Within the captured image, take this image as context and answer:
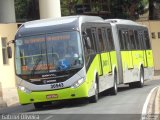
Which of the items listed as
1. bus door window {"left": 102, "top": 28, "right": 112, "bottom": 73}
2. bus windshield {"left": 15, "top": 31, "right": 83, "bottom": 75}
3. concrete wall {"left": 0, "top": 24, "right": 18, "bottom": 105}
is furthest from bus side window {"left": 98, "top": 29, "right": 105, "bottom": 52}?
concrete wall {"left": 0, "top": 24, "right": 18, "bottom": 105}

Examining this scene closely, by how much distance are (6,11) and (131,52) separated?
65.2 feet

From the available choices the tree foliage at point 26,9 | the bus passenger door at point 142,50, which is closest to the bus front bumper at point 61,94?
the bus passenger door at point 142,50

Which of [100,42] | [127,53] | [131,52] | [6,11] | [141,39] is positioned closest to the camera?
[100,42]

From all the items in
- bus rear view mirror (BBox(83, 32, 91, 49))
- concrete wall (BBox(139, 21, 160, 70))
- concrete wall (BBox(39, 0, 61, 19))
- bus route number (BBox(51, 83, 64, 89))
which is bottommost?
concrete wall (BBox(139, 21, 160, 70))

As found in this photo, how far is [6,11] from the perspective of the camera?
4769 cm

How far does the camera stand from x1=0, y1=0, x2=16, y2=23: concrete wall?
47562mm

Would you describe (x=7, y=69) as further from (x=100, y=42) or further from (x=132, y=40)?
(x=100, y=42)

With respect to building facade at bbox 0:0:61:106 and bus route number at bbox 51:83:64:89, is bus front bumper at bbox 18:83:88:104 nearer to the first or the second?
bus route number at bbox 51:83:64:89

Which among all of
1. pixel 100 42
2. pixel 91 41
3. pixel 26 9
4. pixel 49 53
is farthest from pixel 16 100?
pixel 26 9

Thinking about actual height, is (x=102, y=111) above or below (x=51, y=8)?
below

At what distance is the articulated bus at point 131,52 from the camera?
91.3ft

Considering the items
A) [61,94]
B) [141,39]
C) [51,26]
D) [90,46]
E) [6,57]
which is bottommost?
[6,57]

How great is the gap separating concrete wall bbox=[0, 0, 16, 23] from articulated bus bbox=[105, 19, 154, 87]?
16527mm

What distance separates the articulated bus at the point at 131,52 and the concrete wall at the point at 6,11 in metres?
16.5
